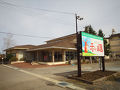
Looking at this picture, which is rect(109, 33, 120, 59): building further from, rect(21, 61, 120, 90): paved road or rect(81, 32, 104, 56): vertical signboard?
rect(81, 32, 104, 56): vertical signboard

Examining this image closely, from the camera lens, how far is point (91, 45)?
9.23 m

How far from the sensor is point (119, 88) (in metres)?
5.63

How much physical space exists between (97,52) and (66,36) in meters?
24.8

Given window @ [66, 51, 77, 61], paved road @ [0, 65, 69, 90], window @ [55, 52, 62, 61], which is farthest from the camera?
window @ [66, 51, 77, 61]

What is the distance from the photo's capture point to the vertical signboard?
8484mm

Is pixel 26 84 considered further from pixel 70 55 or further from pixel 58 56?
pixel 70 55

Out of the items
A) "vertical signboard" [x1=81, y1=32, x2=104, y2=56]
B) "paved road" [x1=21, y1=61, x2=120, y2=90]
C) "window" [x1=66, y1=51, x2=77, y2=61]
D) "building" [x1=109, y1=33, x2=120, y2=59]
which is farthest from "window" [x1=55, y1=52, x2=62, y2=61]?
"building" [x1=109, y1=33, x2=120, y2=59]

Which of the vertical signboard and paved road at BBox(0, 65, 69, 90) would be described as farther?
the vertical signboard

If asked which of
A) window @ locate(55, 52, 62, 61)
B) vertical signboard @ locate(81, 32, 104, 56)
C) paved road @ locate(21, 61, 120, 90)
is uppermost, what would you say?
vertical signboard @ locate(81, 32, 104, 56)

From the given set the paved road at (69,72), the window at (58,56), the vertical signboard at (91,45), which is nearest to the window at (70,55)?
the window at (58,56)

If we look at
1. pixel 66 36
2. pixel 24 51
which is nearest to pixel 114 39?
pixel 66 36

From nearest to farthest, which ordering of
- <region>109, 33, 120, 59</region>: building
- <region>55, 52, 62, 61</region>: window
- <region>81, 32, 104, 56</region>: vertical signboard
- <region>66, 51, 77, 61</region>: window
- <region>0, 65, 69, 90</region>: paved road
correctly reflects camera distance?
<region>0, 65, 69, 90</region>: paved road < <region>81, 32, 104, 56</region>: vertical signboard < <region>55, 52, 62, 61</region>: window < <region>66, 51, 77, 61</region>: window < <region>109, 33, 120, 59</region>: building

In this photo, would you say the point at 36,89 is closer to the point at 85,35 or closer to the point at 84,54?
the point at 84,54

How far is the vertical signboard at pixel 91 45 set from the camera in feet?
27.8
